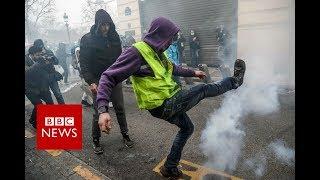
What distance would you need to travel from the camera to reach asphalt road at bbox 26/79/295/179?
127 inches

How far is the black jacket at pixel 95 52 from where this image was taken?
3.77m

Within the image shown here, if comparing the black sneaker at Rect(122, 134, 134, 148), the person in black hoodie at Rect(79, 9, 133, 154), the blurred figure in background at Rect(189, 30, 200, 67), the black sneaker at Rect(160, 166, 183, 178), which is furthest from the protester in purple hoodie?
the blurred figure in background at Rect(189, 30, 200, 67)

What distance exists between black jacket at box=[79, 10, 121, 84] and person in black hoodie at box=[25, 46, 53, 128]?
5.40 ft

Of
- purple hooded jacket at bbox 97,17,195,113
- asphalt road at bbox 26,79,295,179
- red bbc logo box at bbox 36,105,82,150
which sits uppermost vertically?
purple hooded jacket at bbox 97,17,195,113

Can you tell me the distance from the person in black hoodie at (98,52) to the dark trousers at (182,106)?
1.23m

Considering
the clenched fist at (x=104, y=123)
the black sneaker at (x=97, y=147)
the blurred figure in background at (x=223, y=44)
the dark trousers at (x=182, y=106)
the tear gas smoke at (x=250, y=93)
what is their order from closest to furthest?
the clenched fist at (x=104, y=123) < the dark trousers at (x=182, y=106) < the tear gas smoke at (x=250, y=93) < the black sneaker at (x=97, y=147) < the blurred figure in background at (x=223, y=44)

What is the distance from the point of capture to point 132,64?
8.35 ft

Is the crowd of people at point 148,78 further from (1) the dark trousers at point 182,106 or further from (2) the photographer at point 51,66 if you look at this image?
(2) the photographer at point 51,66

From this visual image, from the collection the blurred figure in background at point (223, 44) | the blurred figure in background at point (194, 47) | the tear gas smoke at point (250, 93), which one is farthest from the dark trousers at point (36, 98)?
the blurred figure in background at point (194, 47)

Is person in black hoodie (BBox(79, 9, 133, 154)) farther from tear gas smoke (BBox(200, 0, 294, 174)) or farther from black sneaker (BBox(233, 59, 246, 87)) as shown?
black sneaker (BBox(233, 59, 246, 87))

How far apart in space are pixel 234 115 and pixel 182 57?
7.23 meters

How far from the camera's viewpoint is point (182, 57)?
12.0 meters
